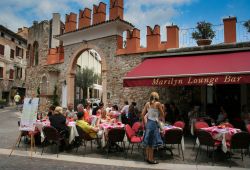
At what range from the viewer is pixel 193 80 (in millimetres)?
9180

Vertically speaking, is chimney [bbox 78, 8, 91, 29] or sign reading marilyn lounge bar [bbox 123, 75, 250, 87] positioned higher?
chimney [bbox 78, 8, 91, 29]

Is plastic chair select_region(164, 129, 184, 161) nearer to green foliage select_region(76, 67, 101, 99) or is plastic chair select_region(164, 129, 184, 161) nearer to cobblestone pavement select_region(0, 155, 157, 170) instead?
cobblestone pavement select_region(0, 155, 157, 170)

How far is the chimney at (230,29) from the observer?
11602mm

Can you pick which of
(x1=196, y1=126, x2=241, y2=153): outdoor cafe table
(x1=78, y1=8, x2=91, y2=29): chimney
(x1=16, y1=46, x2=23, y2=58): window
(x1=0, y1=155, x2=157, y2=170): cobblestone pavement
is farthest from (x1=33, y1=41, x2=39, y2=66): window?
(x1=16, y1=46, x2=23, y2=58): window

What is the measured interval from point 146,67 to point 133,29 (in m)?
3.27

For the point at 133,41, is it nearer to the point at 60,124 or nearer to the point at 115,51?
the point at 115,51

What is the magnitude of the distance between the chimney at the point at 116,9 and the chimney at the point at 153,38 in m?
2.17

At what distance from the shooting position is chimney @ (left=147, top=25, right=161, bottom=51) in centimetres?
1303

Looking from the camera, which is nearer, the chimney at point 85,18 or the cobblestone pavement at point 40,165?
the cobblestone pavement at point 40,165

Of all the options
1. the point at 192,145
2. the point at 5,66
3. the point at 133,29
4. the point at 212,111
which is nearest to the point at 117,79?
the point at 133,29

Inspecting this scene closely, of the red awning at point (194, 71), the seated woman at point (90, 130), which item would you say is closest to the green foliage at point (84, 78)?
the red awning at point (194, 71)

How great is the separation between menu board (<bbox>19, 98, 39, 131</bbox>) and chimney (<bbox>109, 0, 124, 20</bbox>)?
25.8 feet

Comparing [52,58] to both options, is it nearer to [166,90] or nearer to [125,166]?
[166,90]

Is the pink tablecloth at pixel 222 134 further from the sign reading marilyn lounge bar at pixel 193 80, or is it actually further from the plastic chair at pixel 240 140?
the sign reading marilyn lounge bar at pixel 193 80
